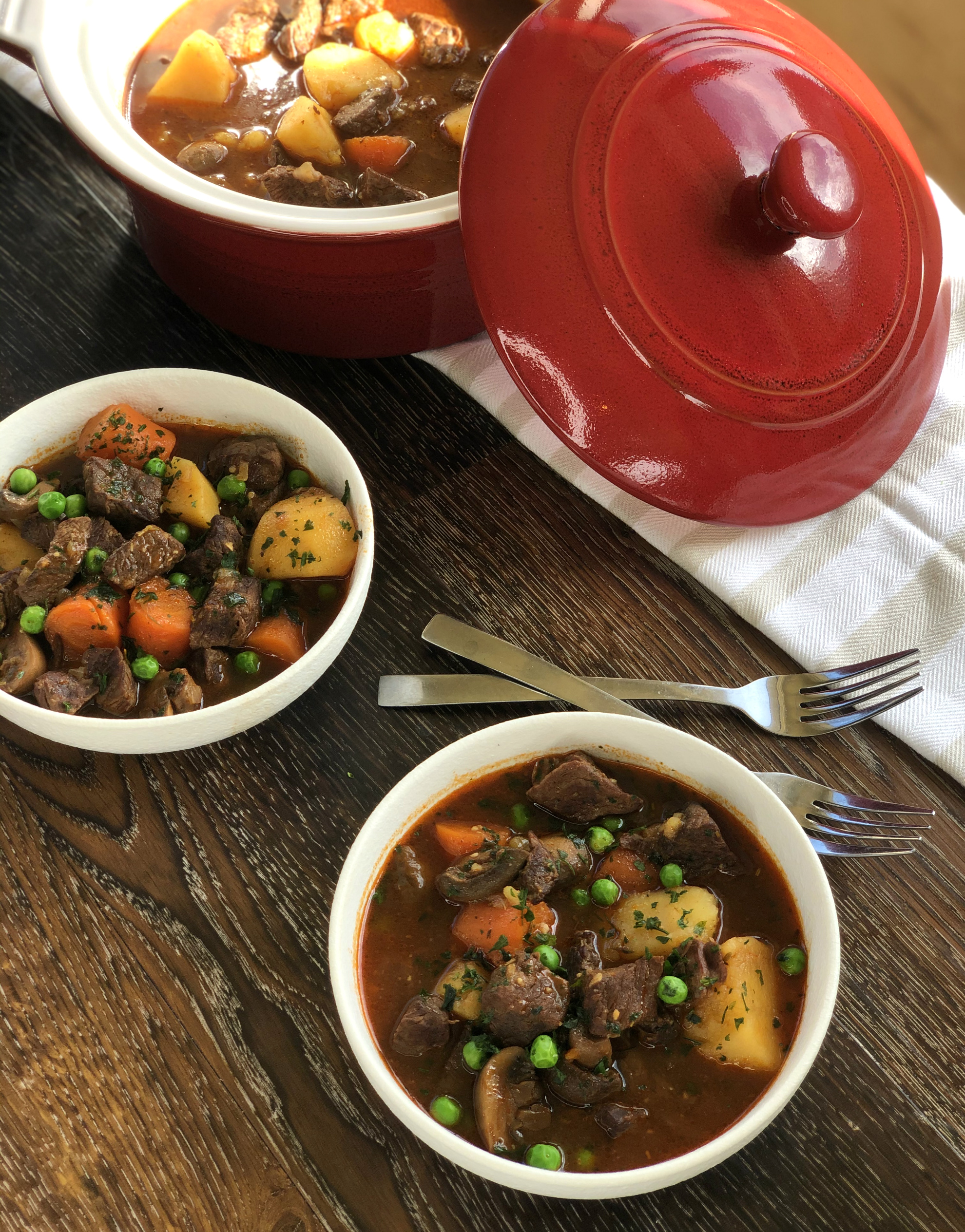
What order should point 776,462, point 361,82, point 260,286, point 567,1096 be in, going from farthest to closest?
point 361,82 < point 260,286 < point 776,462 < point 567,1096

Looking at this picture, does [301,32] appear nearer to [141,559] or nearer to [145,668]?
[141,559]

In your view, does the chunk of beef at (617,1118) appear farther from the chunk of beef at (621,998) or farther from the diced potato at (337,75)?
the diced potato at (337,75)

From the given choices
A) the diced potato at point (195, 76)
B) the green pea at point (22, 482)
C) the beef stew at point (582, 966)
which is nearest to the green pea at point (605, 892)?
the beef stew at point (582, 966)

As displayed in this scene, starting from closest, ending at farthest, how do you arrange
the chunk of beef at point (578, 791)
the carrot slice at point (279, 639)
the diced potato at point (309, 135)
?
the chunk of beef at point (578, 791)
the carrot slice at point (279, 639)
the diced potato at point (309, 135)

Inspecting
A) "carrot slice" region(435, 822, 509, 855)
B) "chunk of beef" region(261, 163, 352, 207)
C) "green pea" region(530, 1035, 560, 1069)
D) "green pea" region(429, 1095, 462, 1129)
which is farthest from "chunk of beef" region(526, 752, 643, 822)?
"chunk of beef" region(261, 163, 352, 207)

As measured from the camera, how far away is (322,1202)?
1831mm

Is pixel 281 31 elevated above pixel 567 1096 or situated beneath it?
elevated above

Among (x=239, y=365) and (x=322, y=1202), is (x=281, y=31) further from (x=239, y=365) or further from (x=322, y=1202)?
(x=322, y=1202)

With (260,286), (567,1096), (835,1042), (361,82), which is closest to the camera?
(567,1096)

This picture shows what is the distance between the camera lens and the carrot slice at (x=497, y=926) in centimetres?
182

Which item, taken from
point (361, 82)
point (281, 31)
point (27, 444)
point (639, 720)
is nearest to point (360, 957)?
point (639, 720)

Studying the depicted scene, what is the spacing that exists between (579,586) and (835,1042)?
1.07 metres

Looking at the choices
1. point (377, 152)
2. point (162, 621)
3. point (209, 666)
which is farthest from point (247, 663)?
point (377, 152)

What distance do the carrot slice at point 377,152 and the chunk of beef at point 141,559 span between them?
0.99m
